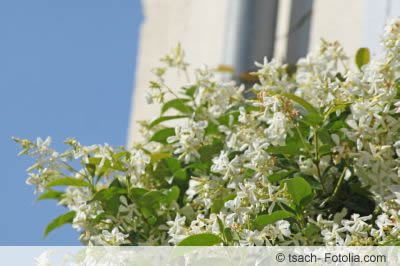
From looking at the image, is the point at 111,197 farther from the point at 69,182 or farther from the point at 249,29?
the point at 249,29

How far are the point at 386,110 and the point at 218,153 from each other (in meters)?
0.38

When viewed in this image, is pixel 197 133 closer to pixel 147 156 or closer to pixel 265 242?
pixel 147 156

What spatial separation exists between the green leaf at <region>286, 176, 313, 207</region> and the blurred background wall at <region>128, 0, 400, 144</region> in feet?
2.18

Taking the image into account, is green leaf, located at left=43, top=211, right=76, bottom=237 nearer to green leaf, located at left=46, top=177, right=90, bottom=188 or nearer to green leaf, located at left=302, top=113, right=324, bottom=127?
green leaf, located at left=46, top=177, right=90, bottom=188

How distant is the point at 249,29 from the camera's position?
300 cm

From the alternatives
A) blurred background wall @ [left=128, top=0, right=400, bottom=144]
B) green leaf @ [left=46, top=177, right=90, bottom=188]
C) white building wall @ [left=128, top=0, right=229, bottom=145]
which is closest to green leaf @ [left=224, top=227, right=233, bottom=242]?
green leaf @ [left=46, top=177, right=90, bottom=188]

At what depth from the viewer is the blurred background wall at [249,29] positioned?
2.38 m

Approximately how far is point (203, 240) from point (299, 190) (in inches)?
6.8

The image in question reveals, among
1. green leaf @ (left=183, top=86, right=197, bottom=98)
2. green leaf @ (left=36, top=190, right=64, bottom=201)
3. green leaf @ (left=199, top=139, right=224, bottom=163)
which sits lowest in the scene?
green leaf @ (left=36, top=190, right=64, bottom=201)

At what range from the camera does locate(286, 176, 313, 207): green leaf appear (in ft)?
4.98

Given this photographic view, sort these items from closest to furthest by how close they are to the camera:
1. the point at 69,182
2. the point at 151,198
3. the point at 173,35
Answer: the point at 151,198 < the point at 69,182 < the point at 173,35

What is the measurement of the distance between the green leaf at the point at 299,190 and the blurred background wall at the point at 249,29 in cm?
67

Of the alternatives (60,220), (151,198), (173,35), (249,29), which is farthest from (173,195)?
(173,35)

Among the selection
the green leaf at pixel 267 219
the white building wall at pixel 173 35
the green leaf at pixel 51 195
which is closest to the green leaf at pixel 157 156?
the green leaf at pixel 51 195
